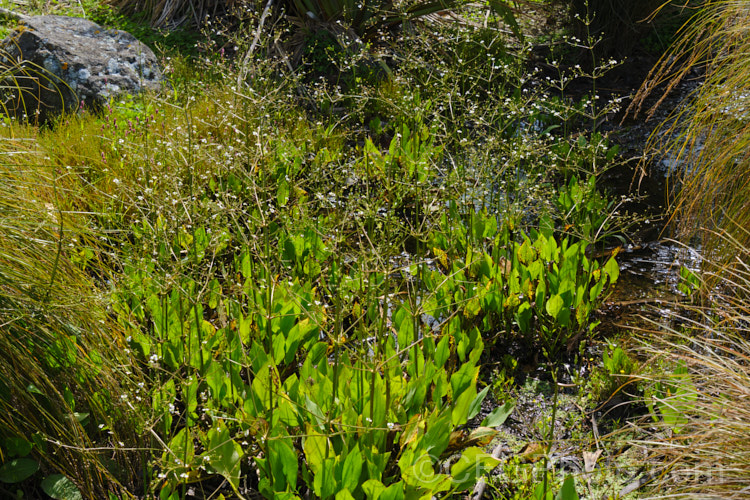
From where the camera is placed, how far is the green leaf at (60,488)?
7.30ft

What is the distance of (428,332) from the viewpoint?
3.03 meters

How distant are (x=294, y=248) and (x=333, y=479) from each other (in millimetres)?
1769

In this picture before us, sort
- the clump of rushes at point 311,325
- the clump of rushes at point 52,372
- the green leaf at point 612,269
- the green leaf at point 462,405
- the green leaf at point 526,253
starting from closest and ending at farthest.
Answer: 1. the clump of rushes at point 52,372
2. the clump of rushes at point 311,325
3. the green leaf at point 462,405
4. the green leaf at point 612,269
5. the green leaf at point 526,253

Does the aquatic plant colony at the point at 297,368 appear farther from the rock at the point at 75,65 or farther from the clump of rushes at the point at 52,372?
the rock at the point at 75,65

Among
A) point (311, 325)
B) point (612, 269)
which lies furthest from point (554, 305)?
point (311, 325)

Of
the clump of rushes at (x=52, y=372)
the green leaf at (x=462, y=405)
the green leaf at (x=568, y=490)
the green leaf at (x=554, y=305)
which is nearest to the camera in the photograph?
the green leaf at (x=568, y=490)

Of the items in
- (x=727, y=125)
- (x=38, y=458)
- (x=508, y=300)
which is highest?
(x=727, y=125)

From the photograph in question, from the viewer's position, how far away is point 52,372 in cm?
224

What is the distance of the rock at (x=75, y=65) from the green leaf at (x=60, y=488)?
395 cm

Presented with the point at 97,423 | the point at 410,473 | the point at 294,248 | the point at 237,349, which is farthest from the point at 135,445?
the point at 294,248

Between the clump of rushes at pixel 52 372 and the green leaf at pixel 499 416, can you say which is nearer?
the clump of rushes at pixel 52 372

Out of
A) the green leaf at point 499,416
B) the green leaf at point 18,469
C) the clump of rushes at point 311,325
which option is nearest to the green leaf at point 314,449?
the clump of rushes at point 311,325

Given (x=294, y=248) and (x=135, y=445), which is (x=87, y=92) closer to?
(x=294, y=248)

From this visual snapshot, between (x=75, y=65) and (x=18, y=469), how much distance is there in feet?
14.8
